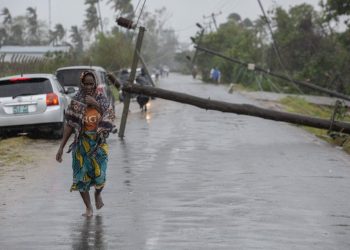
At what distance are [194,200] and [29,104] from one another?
982 centimetres

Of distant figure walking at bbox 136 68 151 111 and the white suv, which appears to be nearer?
the white suv

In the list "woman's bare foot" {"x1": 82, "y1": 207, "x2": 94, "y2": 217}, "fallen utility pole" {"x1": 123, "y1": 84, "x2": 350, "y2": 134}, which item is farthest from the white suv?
"woman's bare foot" {"x1": 82, "y1": 207, "x2": 94, "y2": 217}

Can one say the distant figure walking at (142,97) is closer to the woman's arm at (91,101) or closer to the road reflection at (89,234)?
the woman's arm at (91,101)

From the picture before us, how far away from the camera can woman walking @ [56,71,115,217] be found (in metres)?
10.3

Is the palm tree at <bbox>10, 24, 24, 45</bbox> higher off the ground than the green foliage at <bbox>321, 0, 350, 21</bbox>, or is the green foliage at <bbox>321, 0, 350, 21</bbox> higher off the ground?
the green foliage at <bbox>321, 0, 350, 21</bbox>

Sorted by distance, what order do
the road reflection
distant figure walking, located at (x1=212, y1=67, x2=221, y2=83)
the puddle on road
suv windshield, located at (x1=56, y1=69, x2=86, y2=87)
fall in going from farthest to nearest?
distant figure walking, located at (x1=212, y1=67, x2=221, y2=83)
suv windshield, located at (x1=56, y1=69, x2=86, y2=87)
the puddle on road
the road reflection

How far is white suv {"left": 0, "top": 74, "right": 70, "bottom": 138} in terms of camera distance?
2053 cm

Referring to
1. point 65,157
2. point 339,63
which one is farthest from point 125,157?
point 339,63

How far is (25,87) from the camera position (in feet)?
67.9

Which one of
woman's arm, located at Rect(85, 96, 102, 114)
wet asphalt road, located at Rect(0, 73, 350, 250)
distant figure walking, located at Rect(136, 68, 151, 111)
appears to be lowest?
distant figure walking, located at Rect(136, 68, 151, 111)

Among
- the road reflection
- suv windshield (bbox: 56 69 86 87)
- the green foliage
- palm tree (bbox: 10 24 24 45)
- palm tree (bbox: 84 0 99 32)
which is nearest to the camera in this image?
the road reflection

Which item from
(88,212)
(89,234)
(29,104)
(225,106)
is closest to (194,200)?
(88,212)

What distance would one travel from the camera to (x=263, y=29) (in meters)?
122

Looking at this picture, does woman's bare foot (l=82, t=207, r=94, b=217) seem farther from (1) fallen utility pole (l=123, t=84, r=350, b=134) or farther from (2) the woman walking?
(1) fallen utility pole (l=123, t=84, r=350, b=134)
